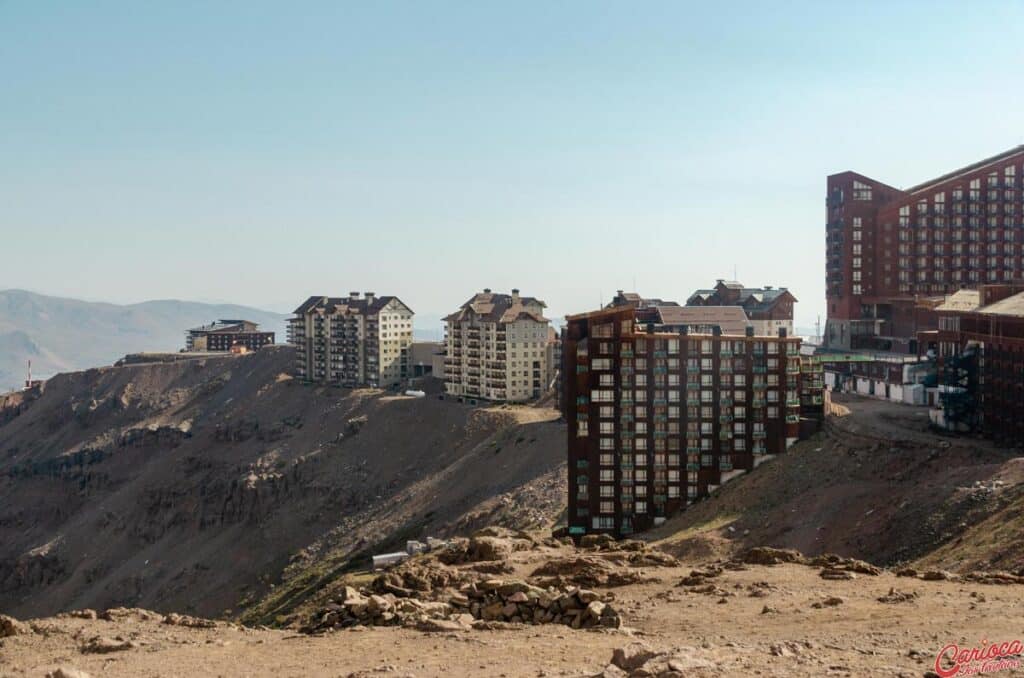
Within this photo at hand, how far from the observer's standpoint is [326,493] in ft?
476

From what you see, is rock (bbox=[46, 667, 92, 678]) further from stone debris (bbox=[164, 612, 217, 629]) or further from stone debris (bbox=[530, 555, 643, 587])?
stone debris (bbox=[530, 555, 643, 587])

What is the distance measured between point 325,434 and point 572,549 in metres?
112

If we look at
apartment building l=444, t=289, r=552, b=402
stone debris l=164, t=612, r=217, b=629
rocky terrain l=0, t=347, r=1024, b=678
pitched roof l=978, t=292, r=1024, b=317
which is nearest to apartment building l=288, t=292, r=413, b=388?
rocky terrain l=0, t=347, r=1024, b=678

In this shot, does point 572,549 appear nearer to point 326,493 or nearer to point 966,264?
point 326,493

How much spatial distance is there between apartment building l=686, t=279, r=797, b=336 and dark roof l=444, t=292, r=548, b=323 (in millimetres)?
25185

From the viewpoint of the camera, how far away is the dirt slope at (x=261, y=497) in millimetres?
119562

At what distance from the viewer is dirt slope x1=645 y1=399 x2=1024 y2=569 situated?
60.8 meters

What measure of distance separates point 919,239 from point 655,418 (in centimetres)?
8970

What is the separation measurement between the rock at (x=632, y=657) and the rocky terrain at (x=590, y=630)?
7 centimetres

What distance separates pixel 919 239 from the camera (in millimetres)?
158750

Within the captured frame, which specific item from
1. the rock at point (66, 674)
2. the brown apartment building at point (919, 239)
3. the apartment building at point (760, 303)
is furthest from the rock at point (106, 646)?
the brown apartment building at point (919, 239)

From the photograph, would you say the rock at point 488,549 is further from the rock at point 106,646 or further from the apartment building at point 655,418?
the apartment building at point 655,418

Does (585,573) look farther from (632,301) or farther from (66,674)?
(632,301)

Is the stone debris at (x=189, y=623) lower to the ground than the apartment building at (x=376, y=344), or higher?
lower
